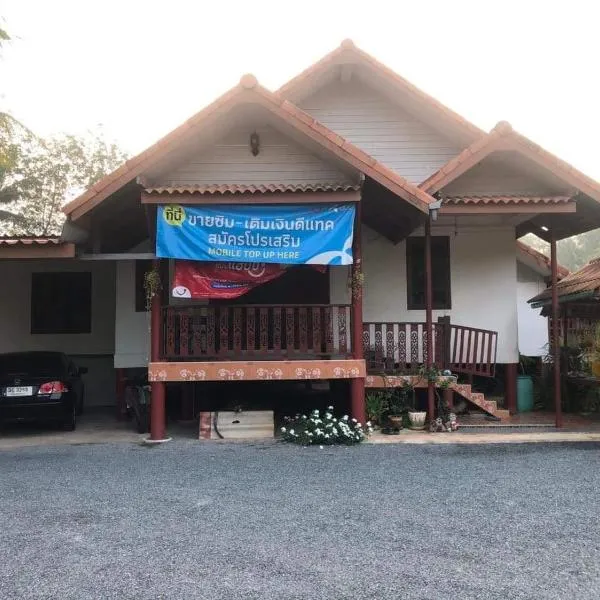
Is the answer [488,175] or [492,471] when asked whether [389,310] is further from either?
[492,471]

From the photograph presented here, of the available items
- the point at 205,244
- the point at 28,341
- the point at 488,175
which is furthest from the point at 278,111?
the point at 28,341

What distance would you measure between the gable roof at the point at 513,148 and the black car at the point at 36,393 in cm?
691

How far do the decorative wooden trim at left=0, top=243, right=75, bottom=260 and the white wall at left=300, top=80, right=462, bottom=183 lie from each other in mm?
5885

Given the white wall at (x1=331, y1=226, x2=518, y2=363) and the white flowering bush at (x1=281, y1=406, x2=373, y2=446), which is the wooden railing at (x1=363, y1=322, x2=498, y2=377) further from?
the white flowering bush at (x1=281, y1=406, x2=373, y2=446)

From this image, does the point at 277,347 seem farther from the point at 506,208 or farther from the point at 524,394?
the point at 524,394

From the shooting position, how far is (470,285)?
11.3 m

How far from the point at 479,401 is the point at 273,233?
4774 mm

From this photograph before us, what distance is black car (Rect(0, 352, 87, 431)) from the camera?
9008 millimetres

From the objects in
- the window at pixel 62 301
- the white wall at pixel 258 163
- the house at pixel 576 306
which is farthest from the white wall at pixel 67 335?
the house at pixel 576 306

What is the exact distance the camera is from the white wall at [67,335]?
12.8 m

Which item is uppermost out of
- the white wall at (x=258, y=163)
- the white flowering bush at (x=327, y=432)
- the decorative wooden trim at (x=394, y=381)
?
the white wall at (x=258, y=163)

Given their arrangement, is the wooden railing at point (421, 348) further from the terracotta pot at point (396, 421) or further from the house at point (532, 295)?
the house at point (532, 295)

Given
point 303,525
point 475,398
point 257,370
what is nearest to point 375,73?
point 257,370

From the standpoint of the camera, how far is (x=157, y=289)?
886 centimetres
